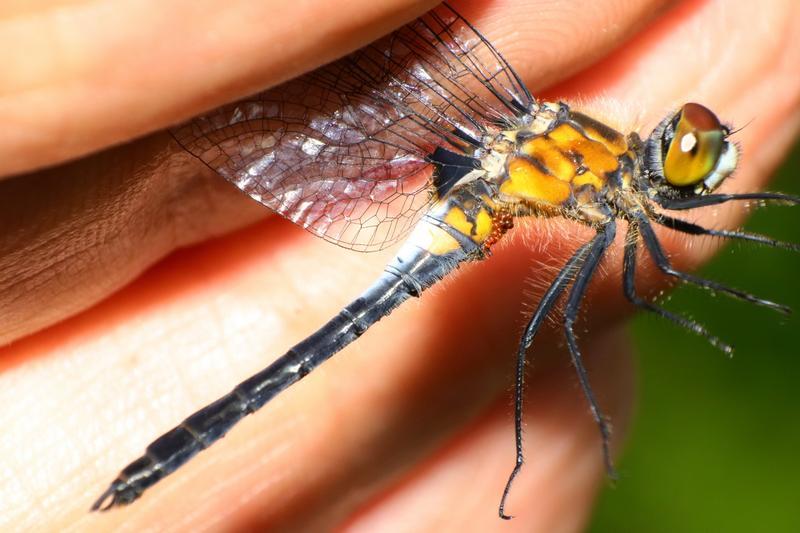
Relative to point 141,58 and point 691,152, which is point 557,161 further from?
point 141,58

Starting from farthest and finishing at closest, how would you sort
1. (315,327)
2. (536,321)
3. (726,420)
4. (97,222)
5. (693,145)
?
(726,420) < (315,327) < (536,321) < (693,145) < (97,222)

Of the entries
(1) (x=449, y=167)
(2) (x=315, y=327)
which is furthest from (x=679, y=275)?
(2) (x=315, y=327)

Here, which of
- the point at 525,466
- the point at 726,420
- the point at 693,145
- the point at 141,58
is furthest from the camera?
the point at 726,420

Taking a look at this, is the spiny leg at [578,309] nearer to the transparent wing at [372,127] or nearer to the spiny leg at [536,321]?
the spiny leg at [536,321]

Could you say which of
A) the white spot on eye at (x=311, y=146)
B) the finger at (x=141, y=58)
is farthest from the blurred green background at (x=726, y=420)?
the finger at (x=141, y=58)

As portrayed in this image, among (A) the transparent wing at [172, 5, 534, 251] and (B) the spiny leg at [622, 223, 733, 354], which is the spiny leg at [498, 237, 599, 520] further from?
(A) the transparent wing at [172, 5, 534, 251]

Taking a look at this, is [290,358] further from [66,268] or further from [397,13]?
[397,13]

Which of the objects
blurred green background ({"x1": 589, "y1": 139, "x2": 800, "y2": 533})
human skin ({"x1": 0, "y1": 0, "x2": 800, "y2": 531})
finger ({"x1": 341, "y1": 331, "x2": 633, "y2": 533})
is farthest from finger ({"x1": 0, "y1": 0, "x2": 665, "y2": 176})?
blurred green background ({"x1": 589, "y1": 139, "x2": 800, "y2": 533})

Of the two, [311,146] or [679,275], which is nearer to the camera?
[679,275]
